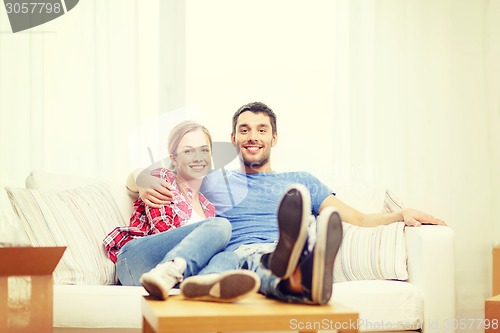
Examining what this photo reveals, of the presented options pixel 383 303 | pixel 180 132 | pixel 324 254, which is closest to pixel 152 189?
pixel 180 132

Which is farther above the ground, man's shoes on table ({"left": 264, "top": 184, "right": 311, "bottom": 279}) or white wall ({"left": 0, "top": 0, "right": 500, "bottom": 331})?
white wall ({"left": 0, "top": 0, "right": 500, "bottom": 331})

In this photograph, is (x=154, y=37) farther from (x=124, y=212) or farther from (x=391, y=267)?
(x=391, y=267)

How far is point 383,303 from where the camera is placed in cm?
244

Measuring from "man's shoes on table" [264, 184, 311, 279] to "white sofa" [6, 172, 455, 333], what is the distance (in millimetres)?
750

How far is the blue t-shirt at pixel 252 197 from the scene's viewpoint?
2736mm

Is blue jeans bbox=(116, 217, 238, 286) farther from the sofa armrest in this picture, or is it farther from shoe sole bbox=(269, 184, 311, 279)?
the sofa armrest

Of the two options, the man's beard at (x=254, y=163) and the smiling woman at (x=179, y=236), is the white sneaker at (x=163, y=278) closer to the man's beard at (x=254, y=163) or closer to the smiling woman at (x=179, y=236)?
the smiling woman at (x=179, y=236)

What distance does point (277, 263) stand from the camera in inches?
66.0

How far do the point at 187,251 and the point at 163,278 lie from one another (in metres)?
0.25

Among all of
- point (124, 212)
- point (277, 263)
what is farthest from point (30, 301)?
point (124, 212)

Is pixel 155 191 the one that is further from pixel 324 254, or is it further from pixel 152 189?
pixel 324 254

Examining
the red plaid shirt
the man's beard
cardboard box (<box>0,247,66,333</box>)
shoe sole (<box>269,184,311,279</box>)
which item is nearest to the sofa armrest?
the man's beard

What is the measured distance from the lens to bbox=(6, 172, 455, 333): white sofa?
228 cm

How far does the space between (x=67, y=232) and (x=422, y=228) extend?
1.30 m
